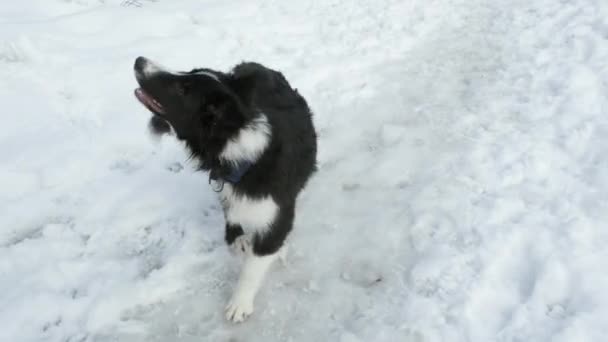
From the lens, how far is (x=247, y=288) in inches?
121

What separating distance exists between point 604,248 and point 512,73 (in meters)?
2.32

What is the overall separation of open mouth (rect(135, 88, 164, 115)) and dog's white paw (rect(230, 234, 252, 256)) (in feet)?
3.44

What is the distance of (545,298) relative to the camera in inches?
111

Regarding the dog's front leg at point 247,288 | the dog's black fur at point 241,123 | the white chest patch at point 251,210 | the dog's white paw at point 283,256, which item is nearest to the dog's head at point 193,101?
the dog's black fur at point 241,123

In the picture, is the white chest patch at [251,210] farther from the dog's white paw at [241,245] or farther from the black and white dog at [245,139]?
the dog's white paw at [241,245]

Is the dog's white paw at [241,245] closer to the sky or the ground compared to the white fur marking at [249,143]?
closer to the ground

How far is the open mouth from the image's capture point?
8.95ft

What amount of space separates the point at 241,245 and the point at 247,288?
0.40 metres

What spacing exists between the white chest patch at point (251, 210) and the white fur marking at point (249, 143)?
326mm

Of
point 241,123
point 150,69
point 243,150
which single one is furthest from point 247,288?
point 150,69

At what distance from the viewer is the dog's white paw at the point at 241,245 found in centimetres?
331

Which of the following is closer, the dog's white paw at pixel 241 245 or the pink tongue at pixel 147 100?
the pink tongue at pixel 147 100

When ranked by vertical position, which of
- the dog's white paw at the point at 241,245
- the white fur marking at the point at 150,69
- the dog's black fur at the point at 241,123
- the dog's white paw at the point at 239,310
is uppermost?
the white fur marking at the point at 150,69

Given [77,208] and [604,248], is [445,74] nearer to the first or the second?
[604,248]
